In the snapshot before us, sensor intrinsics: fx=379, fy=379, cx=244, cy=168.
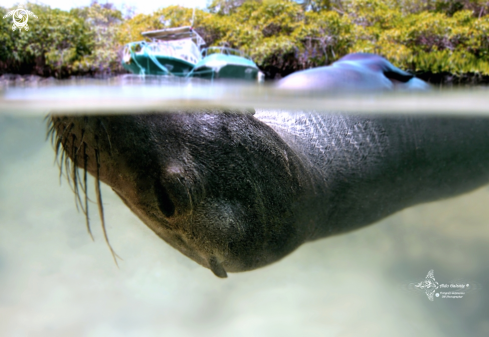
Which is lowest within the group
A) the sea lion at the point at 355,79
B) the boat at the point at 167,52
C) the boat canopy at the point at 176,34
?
the sea lion at the point at 355,79

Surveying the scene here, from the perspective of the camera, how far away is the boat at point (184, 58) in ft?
25.3

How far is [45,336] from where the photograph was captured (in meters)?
3.89

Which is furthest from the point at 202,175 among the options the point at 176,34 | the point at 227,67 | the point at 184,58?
the point at 176,34

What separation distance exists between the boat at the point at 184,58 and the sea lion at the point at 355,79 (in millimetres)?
3024

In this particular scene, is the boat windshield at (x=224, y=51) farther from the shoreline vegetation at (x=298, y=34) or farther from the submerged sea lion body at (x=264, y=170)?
the submerged sea lion body at (x=264, y=170)

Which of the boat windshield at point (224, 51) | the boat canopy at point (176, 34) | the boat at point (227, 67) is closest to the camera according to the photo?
the boat at point (227, 67)

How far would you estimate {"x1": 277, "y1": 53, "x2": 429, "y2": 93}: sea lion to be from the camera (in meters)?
4.10

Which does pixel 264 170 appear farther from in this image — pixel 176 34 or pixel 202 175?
pixel 176 34

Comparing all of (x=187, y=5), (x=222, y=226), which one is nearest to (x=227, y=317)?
(x=222, y=226)

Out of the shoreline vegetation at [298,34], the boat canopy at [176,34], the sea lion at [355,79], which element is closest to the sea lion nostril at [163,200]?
the sea lion at [355,79]

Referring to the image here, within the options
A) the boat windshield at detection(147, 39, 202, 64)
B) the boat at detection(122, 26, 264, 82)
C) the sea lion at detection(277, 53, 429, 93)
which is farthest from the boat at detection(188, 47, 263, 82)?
the sea lion at detection(277, 53, 429, 93)

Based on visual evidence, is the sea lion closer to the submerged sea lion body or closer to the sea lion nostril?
the submerged sea lion body

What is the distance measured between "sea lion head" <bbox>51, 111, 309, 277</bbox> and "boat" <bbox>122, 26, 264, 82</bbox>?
5186mm

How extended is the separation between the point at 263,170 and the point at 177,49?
7429 mm
